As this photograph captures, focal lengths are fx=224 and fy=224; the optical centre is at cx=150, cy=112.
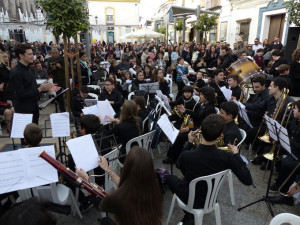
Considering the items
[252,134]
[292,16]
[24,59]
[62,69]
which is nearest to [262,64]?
[292,16]

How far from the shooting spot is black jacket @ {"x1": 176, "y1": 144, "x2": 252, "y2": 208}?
218 centimetres

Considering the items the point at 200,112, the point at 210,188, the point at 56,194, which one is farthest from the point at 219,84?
the point at 56,194

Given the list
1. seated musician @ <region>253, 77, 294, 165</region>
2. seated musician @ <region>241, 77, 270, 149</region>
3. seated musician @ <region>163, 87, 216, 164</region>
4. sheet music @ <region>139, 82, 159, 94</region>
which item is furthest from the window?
seated musician @ <region>253, 77, 294, 165</region>

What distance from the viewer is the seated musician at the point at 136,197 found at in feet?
4.64

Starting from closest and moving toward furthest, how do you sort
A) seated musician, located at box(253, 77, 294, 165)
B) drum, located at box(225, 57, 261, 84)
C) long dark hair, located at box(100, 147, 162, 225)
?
long dark hair, located at box(100, 147, 162, 225), seated musician, located at box(253, 77, 294, 165), drum, located at box(225, 57, 261, 84)

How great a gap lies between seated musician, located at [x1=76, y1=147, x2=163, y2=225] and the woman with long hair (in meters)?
1.67

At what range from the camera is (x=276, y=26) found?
11875 mm

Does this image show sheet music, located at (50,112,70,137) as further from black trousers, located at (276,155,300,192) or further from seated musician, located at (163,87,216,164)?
black trousers, located at (276,155,300,192)

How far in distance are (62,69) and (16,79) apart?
2886 mm

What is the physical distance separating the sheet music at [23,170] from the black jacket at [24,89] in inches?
83.2

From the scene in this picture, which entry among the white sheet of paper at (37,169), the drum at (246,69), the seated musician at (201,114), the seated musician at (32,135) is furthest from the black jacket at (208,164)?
the drum at (246,69)

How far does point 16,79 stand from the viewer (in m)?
3.55

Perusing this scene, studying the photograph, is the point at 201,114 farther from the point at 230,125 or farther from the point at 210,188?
the point at 210,188

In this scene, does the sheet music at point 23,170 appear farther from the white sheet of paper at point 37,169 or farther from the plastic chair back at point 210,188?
the plastic chair back at point 210,188
